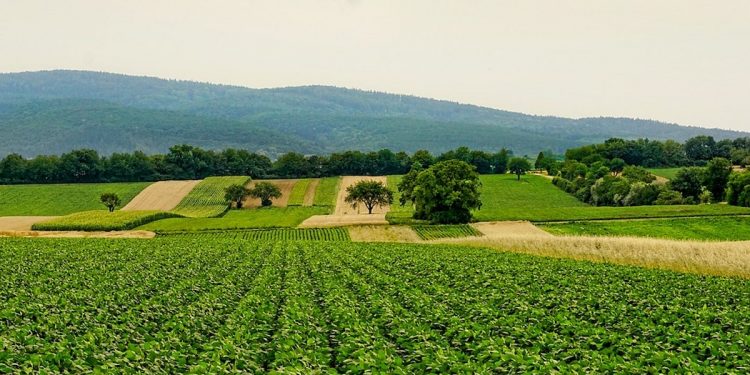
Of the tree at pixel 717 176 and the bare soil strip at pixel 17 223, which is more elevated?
the tree at pixel 717 176

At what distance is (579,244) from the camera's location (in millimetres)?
48750

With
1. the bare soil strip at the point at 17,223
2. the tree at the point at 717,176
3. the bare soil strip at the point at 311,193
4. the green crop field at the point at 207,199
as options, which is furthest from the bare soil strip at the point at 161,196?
the tree at the point at 717,176

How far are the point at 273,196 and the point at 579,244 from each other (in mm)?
103787

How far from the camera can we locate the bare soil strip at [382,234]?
75.3m

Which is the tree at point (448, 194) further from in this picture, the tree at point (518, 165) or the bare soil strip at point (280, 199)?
the tree at point (518, 165)

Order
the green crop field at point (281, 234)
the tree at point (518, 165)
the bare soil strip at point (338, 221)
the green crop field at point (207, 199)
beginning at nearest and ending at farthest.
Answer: the green crop field at point (281, 234), the bare soil strip at point (338, 221), the green crop field at point (207, 199), the tree at point (518, 165)

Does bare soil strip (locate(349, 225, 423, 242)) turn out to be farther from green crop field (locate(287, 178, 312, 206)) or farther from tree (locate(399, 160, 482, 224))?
green crop field (locate(287, 178, 312, 206))

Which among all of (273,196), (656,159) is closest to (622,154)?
(656,159)

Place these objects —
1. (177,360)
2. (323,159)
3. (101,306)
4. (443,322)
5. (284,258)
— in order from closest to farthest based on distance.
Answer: (177,360)
(443,322)
(101,306)
(284,258)
(323,159)

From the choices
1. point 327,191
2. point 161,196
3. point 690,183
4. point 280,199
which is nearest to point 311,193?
point 327,191

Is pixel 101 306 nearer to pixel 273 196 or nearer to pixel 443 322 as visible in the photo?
pixel 443 322

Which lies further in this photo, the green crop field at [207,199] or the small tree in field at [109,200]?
the small tree in field at [109,200]

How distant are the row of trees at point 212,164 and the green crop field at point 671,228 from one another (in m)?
84.0

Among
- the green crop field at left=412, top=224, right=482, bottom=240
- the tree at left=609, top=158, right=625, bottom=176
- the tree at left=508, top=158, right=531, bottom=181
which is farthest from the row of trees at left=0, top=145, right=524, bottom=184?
the green crop field at left=412, top=224, right=482, bottom=240
